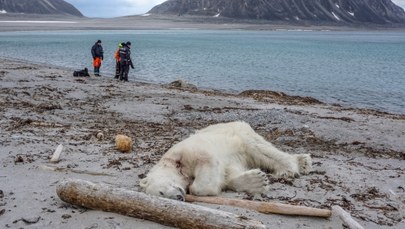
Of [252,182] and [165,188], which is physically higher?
[165,188]

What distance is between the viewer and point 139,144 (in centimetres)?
878

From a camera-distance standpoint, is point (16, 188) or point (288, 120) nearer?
point (16, 188)

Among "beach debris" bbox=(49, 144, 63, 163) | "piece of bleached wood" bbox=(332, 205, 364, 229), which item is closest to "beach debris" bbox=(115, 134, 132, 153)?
"beach debris" bbox=(49, 144, 63, 163)

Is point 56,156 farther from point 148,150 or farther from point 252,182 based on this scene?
point 252,182

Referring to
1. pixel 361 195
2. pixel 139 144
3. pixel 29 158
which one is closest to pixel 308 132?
pixel 139 144

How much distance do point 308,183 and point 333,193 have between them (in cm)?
48

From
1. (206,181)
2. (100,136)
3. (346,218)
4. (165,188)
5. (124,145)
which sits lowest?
(100,136)

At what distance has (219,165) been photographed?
18.6 feet

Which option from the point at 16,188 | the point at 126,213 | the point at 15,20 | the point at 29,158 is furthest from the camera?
the point at 15,20

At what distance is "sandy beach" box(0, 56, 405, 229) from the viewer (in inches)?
199

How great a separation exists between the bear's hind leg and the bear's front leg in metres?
0.29

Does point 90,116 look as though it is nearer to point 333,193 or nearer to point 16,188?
point 16,188

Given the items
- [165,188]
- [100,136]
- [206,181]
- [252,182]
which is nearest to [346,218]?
[252,182]

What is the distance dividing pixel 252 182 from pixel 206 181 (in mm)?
672
